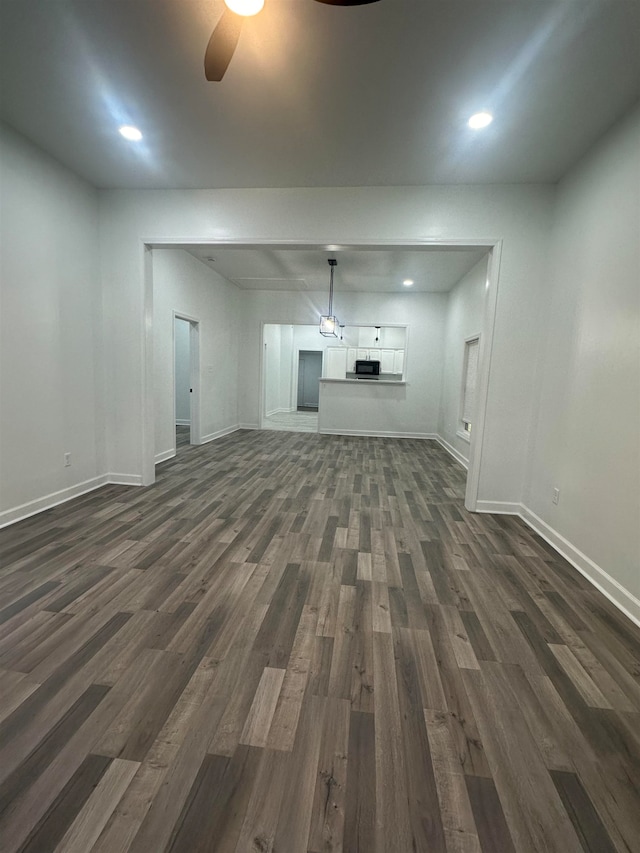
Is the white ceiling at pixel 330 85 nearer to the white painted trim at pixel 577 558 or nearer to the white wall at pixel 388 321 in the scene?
the white painted trim at pixel 577 558

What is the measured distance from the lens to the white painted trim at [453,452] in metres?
5.77

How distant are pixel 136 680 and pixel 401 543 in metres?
2.01

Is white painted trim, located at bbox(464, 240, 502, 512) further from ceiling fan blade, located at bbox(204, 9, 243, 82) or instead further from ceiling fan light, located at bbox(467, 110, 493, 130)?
ceiling fan blade, located at bbox(204, 9, 243, 82)

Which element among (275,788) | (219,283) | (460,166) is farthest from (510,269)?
(219,283)

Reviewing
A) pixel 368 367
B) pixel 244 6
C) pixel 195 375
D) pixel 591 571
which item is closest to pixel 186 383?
pixel 195 375

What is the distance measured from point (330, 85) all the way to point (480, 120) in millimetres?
1065

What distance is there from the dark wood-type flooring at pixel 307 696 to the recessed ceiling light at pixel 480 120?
10.1 feet

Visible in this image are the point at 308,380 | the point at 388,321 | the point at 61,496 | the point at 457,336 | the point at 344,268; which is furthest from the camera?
the point at 308,380

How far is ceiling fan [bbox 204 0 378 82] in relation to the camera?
1.50 metres

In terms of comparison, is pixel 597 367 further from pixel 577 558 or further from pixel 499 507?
pixel 499 507

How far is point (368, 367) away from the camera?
9094 mm

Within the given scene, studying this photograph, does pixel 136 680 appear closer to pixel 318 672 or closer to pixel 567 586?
pixel 318 672

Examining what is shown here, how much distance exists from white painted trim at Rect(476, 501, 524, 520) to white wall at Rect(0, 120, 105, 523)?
4.07 metres

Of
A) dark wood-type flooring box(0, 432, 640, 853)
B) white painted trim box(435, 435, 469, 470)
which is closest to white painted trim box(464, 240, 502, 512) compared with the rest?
dark wood-type flooring box(0, 432, 640, 853)
